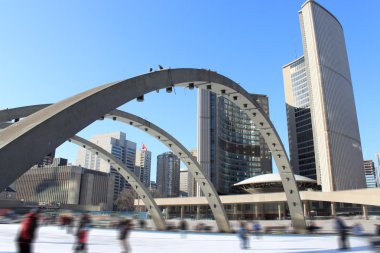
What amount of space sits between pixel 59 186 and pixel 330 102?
418 ft

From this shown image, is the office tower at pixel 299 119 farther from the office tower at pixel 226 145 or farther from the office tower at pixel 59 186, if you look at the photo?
the office tower at pixel 59 186

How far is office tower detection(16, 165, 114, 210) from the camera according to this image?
160 meters

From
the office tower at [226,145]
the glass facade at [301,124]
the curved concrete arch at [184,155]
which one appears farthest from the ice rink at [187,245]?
the glass facade at [301,124]

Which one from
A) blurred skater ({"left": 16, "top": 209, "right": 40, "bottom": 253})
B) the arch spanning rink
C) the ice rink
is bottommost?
the ice rink

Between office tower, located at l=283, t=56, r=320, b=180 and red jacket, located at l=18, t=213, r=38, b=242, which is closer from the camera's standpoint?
red jacket, located at l=18, t=213, r=38, b=242

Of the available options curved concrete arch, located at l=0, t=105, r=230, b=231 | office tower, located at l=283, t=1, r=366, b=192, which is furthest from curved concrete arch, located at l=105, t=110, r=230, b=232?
office tower, located at l=283, t=1, r=366, b=192

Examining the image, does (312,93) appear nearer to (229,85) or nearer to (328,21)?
(328,21)

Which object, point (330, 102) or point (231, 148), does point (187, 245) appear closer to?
point (330, 102)

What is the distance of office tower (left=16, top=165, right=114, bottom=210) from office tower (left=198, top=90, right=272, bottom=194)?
6676 cm

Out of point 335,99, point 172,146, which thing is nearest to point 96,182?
point 335,99

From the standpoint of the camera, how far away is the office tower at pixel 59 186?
16025 cm

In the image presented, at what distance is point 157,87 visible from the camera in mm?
15555

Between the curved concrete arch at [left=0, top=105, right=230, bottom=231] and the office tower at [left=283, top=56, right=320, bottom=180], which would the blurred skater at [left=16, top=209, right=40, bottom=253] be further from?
the office tower at [left=283, top=56, right=320, bottom=180]

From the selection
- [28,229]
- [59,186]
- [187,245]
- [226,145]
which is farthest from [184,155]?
[59,186]
